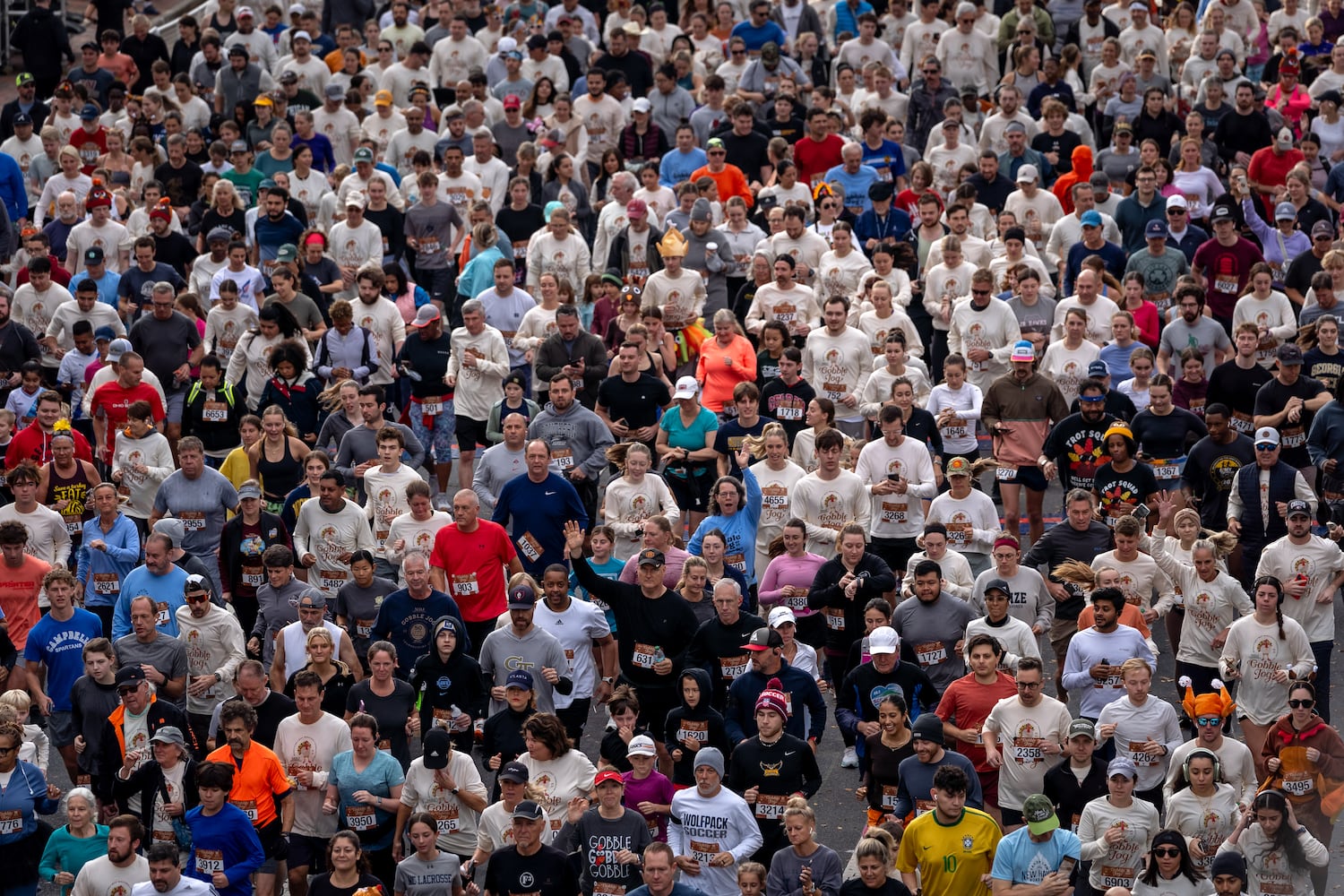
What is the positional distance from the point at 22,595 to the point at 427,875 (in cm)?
470

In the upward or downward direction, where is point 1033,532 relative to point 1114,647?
downward

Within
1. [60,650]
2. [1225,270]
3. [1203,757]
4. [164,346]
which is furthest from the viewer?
[1225,270]

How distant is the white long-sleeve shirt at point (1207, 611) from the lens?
50.6 ft

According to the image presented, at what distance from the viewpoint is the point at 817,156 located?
23.2m

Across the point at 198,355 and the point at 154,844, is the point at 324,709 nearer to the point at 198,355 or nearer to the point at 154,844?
the point at 154,844

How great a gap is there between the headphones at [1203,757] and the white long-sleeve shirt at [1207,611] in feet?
6.14

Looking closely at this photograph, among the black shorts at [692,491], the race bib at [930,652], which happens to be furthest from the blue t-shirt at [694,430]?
the race bib at [930,652]

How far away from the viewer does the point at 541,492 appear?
16.8m

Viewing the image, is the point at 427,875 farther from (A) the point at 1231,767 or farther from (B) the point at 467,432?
(B) the point at 467,432

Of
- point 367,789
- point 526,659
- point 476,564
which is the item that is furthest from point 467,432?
point 367,789

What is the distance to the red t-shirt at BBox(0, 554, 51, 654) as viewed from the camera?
16438 millimetres

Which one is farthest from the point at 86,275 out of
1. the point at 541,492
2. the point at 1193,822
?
the point at 1193,822

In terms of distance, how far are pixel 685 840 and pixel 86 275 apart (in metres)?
10.6

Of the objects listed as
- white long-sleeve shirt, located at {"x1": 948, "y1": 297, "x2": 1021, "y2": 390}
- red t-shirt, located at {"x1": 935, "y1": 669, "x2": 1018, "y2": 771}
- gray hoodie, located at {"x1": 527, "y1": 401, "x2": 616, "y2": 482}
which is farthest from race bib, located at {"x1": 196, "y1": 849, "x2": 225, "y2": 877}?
white long-sleeve shirt, located at {"x1": 948, "y1": 297, "x2": 1021, "y2": 390}
